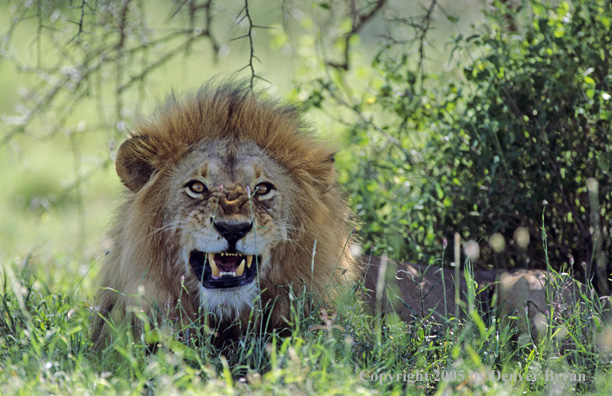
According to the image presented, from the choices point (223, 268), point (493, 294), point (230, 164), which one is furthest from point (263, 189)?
point (493, 294)

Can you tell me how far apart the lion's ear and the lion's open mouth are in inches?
19.6

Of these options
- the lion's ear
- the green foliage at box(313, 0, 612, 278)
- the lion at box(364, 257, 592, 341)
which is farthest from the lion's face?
the green foliage at box(313, 0, 612, 278)

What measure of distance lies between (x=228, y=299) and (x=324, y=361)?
685 mm

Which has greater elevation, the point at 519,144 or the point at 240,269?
the point at 519,144

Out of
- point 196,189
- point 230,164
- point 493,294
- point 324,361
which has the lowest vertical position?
point 324,361

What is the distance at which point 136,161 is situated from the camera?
11.5 feet

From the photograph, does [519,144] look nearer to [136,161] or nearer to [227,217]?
[227,217]

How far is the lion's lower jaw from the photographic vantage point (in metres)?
3.23

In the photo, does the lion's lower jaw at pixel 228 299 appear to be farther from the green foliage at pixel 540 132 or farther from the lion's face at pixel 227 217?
the green foliage at pixel 540 132

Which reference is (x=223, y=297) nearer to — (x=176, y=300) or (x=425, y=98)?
(x=176, y=300)

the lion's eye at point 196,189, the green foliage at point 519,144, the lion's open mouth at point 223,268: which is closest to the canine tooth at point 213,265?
the lion's open mouth at point 223,268

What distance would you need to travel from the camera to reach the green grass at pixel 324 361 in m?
2.65

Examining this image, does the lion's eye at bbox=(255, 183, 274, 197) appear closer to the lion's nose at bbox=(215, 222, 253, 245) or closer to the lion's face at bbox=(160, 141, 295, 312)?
the lion's face at bbox=(160, 141, 295, 312)

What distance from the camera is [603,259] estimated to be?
433cm
